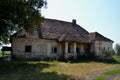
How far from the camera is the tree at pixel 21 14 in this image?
24.3 m

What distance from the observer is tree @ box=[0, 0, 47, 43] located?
24283mm

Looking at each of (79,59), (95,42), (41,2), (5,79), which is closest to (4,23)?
(41,2)

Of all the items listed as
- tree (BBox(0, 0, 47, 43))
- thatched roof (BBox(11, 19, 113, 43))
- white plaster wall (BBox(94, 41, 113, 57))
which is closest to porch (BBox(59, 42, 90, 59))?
thatched roof (BBox(11, 19, 113, 43))

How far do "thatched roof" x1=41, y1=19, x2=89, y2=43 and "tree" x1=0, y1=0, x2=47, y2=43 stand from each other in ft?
34.0

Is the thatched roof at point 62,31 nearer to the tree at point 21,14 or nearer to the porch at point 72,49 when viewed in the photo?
the porch at point 72,49

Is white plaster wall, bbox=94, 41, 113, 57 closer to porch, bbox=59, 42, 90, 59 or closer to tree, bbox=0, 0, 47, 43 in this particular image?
porch, bbox=59, 42, 90, 59

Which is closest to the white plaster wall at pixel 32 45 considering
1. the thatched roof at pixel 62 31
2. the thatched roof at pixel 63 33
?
the thatched roof at pixel 63 33

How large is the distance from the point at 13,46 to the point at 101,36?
625 inches

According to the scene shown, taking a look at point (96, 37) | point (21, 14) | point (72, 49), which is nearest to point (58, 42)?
point (72, 49)

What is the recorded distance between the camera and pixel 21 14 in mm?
A: 25625

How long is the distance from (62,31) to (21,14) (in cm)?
1624

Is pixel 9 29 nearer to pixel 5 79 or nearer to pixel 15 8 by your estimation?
pixel 15 8

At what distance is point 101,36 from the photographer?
43344 millimetres

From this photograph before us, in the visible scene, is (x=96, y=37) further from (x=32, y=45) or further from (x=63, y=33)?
(x=32, y=45)
